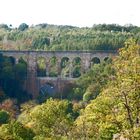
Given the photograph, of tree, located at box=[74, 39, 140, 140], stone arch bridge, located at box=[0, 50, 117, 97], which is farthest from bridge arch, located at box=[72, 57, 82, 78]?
tree, located at box=[74, 39, 140, 140]

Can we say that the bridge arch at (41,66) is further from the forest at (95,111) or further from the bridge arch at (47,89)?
the forest at (95,111)

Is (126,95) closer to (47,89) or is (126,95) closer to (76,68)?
(47,89)

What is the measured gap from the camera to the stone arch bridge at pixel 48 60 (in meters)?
66.5

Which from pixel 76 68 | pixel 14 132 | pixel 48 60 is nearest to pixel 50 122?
pixel 14 132

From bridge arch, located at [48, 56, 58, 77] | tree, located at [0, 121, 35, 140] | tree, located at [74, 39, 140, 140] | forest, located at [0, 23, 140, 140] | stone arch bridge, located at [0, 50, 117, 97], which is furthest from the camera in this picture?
bridge arch, located at [48, 56, 58, 77]

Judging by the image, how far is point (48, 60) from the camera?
68.8 meters

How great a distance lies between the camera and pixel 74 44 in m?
79.8

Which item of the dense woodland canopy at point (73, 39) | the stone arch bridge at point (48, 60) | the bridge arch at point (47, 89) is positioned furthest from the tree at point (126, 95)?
the dense woodland canopy at point (73, 39)

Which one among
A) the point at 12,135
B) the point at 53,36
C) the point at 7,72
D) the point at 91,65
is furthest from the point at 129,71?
the point at 53,36

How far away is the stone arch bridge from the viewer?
66500mm

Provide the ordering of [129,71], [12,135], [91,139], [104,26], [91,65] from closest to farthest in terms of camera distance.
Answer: [129,71]
[12,135]
[91,139]
[91,65]
[104,26]

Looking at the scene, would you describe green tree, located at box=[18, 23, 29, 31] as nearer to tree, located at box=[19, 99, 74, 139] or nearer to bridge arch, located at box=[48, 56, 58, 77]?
bridge arch, located at box=[48, 56, 58, 77]

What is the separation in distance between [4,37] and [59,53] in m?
27.1

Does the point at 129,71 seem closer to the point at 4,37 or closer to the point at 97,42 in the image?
the point at 97,42
